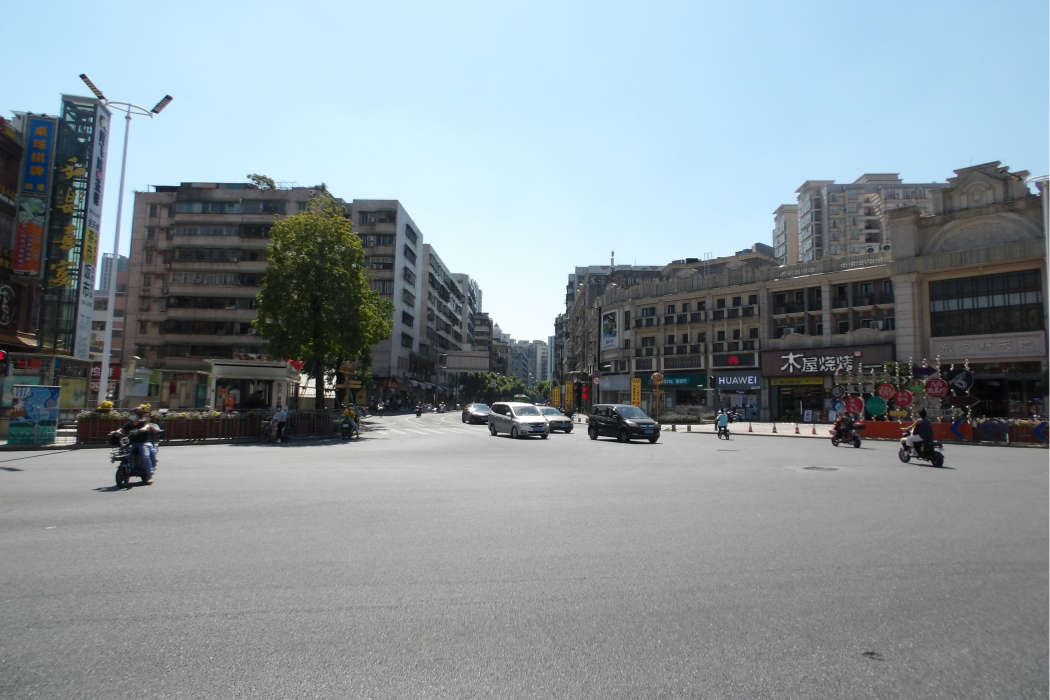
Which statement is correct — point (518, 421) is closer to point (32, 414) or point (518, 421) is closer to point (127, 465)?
point (32, 414)

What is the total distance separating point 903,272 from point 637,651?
42.3 m

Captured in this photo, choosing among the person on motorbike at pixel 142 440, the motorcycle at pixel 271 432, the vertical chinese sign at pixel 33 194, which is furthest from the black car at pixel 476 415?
the person on motorbike at pixel 142 440

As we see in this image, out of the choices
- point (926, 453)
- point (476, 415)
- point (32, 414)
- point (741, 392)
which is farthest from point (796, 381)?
point (32, 414)

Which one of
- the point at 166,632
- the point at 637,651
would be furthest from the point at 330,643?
the point at 637,651

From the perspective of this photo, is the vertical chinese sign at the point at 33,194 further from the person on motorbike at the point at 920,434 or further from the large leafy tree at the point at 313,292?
the person on motorbike at the point at 920,434

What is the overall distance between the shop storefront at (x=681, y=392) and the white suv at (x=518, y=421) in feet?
86.8

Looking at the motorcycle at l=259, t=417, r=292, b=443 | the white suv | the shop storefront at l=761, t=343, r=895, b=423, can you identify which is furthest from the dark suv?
the shop storefront at l=761, t=343, r=895, b=423

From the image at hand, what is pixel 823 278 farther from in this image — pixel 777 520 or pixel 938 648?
pixel 938 648

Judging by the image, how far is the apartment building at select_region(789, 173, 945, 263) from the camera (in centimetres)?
8725

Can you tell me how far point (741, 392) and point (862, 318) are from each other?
10469 millimetres

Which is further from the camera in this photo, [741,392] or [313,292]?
[741,392]

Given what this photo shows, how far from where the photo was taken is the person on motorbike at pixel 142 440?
11156mm

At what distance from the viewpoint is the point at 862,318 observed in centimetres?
4469

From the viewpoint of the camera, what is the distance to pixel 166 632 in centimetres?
415
